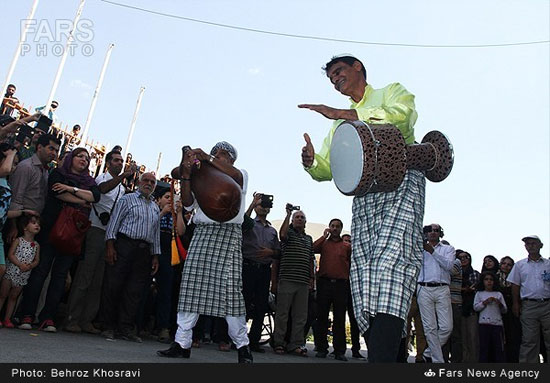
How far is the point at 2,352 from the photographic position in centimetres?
341

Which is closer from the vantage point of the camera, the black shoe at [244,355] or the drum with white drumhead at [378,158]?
the drum with white drumhead at [378,158]

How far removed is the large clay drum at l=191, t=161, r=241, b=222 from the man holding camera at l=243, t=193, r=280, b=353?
2773mm

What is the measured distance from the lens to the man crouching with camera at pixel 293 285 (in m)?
7.17

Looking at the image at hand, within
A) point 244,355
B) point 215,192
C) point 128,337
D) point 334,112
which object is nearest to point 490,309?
point 244,355

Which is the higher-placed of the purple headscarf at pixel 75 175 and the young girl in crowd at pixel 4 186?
the purple headscarf at pixel 75 175

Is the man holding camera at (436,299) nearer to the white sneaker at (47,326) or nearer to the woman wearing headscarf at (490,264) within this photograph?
the woman wearing headscarf at (490,264)

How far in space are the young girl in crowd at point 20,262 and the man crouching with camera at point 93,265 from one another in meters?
0.60

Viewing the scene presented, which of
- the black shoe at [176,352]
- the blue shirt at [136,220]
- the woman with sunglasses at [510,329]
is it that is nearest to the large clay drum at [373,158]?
the black shoe at [176,352]

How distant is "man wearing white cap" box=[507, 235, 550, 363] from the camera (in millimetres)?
7559

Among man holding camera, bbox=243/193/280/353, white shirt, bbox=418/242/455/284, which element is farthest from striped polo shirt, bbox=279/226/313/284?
white shirt, bbox=418/242/455/284

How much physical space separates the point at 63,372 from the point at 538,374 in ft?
9.25

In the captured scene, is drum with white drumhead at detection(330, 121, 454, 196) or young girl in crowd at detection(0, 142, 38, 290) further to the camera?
young girl in crowd at detection(0, 142, 38, 290)

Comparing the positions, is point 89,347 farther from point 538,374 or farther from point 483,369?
point 538,374

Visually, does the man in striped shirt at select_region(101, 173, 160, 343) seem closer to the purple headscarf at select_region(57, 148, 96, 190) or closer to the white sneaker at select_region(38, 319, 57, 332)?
the purple headscarf at select_region(57, 148, 96, 190)
